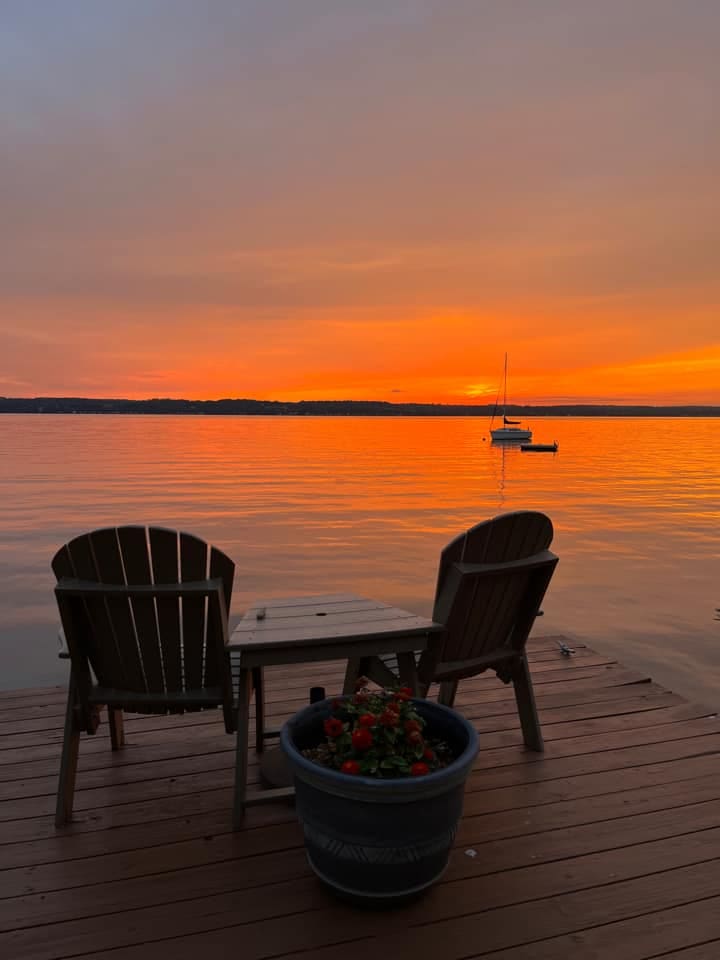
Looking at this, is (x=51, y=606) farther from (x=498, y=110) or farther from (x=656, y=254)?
(x=656, y=254)

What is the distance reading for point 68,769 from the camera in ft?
7.74

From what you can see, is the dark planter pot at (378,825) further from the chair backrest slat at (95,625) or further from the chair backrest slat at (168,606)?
the chair backrest slat at (95,625)

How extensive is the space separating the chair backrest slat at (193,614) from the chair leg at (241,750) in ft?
0.57

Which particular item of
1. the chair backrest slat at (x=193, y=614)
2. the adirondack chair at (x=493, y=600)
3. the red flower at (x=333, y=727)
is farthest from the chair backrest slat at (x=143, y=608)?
the adirondack chair at (x=493, y=600)

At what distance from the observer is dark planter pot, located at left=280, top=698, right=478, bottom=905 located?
67.9 inches

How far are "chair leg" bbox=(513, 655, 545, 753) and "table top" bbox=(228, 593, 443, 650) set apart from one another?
0.67 m

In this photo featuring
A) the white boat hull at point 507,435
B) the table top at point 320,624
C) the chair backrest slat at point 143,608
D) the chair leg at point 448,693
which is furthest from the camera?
the white boat hull at point 507,435

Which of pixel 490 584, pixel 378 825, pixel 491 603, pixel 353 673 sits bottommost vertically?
pixel 353 673

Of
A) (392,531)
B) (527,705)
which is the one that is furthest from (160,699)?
(392,531)

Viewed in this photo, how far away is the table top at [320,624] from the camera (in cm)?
229

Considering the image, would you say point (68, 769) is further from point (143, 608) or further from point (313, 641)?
point (313, 641)

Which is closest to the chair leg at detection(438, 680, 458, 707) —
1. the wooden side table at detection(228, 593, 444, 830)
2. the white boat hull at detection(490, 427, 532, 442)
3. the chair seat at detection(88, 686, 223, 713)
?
→ the wooden side table at detection(228, 593, 444, 830)

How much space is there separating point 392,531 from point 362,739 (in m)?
10.6

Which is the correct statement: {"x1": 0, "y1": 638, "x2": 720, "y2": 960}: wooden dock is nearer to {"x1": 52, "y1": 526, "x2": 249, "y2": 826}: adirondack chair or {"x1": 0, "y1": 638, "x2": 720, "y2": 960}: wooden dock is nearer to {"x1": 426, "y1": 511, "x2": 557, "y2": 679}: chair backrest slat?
{"x1": 52, "y1": 526, "x2": 249, "y2": 826}: adirondack chair
